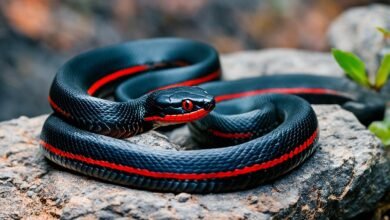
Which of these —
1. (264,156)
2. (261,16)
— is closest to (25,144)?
(264,156)

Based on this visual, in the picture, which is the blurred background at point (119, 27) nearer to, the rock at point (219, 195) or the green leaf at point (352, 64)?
the rock at point (219, 195)

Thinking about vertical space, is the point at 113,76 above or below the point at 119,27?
above

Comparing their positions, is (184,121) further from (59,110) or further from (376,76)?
(376,76)

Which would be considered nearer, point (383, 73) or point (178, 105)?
point (178, 105)

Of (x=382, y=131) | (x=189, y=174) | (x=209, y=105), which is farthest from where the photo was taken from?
(x=382, y=131)

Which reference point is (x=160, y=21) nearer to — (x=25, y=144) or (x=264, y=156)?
(x=25, y=144)

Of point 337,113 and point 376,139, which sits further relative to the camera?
point 337,113

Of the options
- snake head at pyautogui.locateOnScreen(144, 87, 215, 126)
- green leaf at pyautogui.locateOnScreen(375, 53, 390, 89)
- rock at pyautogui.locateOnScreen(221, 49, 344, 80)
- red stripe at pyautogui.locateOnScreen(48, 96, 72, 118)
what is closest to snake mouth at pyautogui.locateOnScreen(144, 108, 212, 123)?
snake head at pyautogui.locateOnScreen(144, 87, 215, 126)

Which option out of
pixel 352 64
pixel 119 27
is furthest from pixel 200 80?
pixel 119 27
